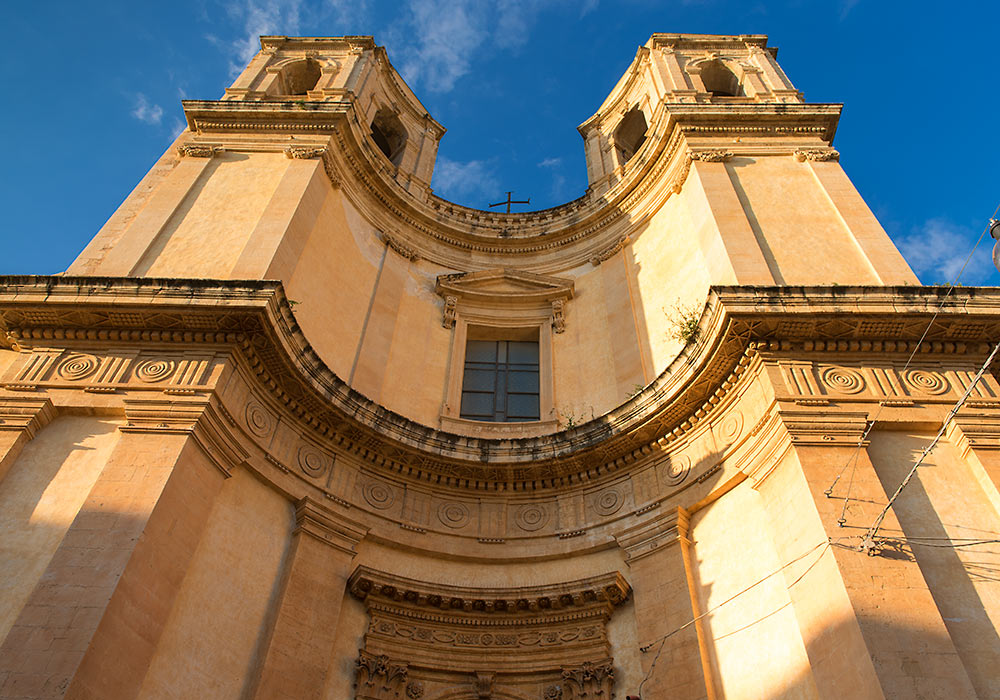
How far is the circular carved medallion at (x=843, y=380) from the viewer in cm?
1065

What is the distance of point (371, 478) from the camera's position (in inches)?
507

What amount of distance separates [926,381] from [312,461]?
946 centimetres

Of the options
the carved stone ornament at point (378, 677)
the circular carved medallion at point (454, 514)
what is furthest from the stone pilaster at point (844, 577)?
the carved stone ornament at point (378, 677)

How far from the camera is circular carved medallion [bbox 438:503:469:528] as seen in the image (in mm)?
12984

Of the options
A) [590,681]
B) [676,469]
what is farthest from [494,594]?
[676,469]

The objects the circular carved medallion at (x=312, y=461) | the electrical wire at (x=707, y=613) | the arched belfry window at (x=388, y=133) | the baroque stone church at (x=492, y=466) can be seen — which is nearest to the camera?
the baroque stone church at (x=492, y=466)

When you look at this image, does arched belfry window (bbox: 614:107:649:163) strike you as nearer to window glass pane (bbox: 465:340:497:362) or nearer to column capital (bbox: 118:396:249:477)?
window glass pane (bbox: 465:340:497:362)

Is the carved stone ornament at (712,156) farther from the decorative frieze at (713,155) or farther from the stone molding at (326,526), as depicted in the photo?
the stone molding at (326,526)

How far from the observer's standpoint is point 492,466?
43.3 feet

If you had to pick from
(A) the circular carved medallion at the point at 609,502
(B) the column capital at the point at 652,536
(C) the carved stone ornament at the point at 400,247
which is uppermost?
(C) the carved stone ornament at the point at 400,247

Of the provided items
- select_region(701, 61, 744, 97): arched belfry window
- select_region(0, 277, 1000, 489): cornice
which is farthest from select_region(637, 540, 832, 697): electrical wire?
select_region(701, 61, 744, 97): arched belfry window

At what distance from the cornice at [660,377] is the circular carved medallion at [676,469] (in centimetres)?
34

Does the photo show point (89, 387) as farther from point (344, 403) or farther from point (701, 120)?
point (701, 120)

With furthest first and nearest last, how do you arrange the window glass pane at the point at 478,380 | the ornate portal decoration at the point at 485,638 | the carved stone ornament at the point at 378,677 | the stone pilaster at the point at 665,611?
1. the window glass pane at the point at 478,380
2. the ornate portal decoration at the point at 485,638
3. the carved stone ornament at the point at 378,677
4. the stone pilaster at the point at 665,611
